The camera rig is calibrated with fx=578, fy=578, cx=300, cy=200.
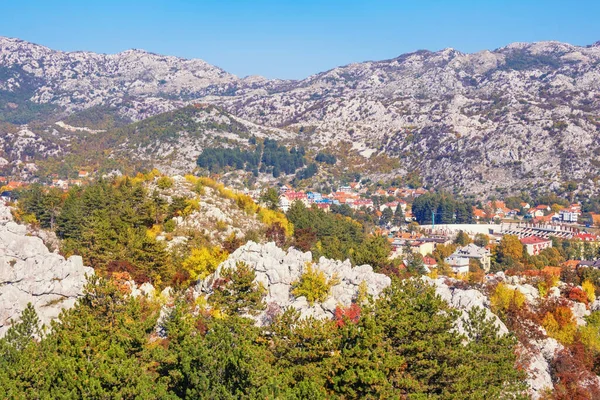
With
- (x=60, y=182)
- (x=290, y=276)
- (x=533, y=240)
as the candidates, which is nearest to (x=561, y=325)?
(x=290, y=276)

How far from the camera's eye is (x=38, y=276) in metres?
40.8

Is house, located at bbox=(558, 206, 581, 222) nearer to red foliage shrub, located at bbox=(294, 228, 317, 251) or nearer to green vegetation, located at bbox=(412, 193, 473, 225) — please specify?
green vegetation, located at bbox=(412, 193, 473, 225)

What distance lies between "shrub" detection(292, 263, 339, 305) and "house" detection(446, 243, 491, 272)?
171 feet

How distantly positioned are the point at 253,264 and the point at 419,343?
19.0 m

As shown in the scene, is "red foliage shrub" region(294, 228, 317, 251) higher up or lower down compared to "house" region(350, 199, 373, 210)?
higher up

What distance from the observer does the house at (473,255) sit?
92438 millimetres

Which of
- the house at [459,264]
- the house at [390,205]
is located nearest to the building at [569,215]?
the house at [390,205]

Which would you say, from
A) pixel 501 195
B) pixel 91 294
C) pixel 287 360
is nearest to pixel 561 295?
pixel 287 360

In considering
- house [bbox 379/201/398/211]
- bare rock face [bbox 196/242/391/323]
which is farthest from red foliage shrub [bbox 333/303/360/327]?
house [bbox 379/201/398/211]

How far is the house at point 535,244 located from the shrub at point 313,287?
224 feet

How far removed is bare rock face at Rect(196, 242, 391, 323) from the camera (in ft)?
140

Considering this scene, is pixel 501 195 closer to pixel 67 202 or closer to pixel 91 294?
pixel 67 202

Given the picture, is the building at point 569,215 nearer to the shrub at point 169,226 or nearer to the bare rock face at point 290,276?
the bare rock face at point 290,276

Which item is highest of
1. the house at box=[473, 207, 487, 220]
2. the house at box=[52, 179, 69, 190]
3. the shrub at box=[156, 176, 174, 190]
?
the shrub at box=[156, 176, 174, 190]
